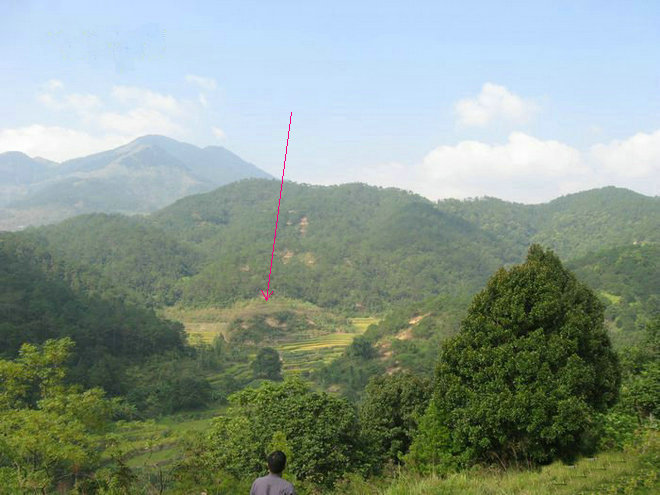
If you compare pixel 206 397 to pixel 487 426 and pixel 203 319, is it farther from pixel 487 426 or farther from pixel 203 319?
pixel 203 319

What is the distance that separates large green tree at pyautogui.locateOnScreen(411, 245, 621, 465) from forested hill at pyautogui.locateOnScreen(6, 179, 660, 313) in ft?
283

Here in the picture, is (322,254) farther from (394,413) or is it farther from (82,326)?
(394,413)

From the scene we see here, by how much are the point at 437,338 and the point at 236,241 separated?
4562 inches

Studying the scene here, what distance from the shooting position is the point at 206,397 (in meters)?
49.7

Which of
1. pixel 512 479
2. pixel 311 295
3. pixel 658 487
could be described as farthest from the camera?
pixel 311 295

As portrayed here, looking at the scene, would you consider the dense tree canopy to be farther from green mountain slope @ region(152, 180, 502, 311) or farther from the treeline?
green mountain slope @ region(152, 180, 502, 311)

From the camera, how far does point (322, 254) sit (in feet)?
488

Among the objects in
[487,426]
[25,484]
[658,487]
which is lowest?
[25,484]

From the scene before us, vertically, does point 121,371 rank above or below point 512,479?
below

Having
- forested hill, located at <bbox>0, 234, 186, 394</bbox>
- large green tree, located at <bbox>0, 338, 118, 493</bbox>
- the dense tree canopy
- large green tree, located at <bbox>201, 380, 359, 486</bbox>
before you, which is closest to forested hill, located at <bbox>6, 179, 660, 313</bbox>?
forested hill, located at <bbox>0, 234, 186, 394</bbox>

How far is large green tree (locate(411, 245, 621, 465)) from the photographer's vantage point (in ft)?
38.4

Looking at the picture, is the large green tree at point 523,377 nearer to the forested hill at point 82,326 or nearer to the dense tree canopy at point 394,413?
the dense tree canopy at point 394,413

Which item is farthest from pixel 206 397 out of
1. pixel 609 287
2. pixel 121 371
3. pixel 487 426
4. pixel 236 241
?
pixel 236 241

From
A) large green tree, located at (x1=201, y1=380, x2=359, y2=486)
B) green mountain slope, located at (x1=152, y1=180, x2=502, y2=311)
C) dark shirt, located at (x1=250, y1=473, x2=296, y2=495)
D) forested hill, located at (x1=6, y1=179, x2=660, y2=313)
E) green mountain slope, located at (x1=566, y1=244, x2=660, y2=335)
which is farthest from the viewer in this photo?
green mountain slope, located at (x1=152, y1=180, x2=502, y2=311)
